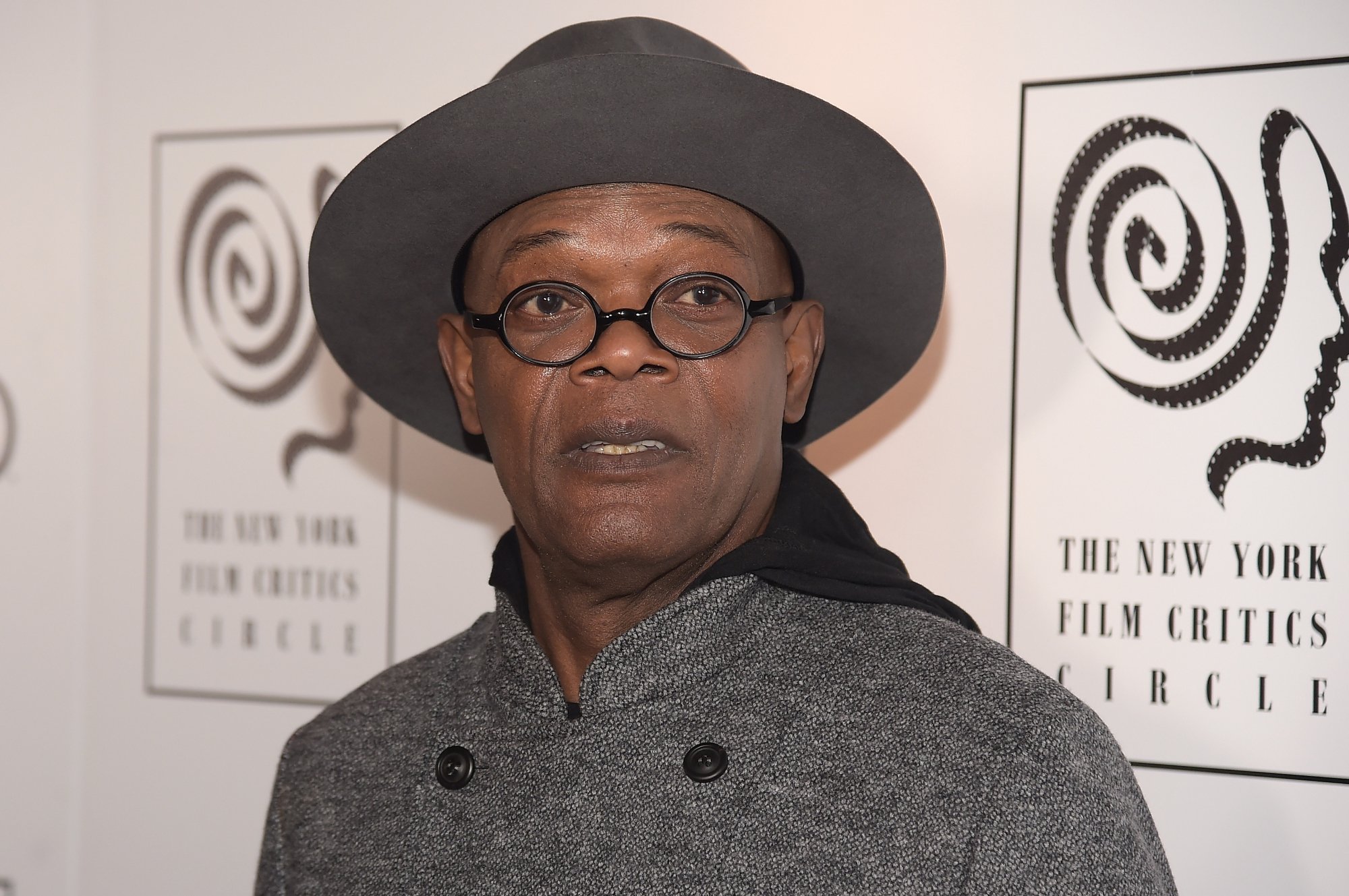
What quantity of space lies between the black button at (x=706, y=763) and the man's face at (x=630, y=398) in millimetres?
178

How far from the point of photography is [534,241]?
1247mm

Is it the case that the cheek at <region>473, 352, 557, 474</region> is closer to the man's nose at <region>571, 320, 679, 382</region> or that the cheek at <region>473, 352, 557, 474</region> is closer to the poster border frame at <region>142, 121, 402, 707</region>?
the man's nose at <region>571, 320, 679, 382</region>

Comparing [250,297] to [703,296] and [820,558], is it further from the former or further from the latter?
[820,558]

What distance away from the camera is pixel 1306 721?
1.54 m

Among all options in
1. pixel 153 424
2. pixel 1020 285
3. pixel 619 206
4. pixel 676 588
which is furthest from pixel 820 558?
pixel 153 424

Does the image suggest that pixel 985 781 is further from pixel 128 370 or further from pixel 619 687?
pixel 128 370

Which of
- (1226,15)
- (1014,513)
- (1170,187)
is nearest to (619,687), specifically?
(1014,513)

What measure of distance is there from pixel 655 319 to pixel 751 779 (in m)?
0.43

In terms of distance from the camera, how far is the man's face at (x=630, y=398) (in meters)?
1.19

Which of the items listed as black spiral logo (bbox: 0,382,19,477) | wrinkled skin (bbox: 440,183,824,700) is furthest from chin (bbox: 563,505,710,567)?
black spiral logo (bbox: 0,382,19,477)

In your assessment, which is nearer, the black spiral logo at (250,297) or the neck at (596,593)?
the neck at (596,593)

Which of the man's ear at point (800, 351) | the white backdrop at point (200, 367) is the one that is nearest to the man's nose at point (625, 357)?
the man's ear at point (800, 351)

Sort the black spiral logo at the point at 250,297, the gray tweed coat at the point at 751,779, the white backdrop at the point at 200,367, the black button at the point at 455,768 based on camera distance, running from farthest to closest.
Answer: the black spiral logo at the point at 250,297 < the white backdrop at the point at 200,367 < the black button at the point at 455,768 < the gray tweed coat at the point at 751,779

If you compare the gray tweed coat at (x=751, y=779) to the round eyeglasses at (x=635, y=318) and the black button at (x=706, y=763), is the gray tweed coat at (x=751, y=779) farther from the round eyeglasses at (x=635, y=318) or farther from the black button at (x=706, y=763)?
the round eyeglasses at (x=635, y=318)
